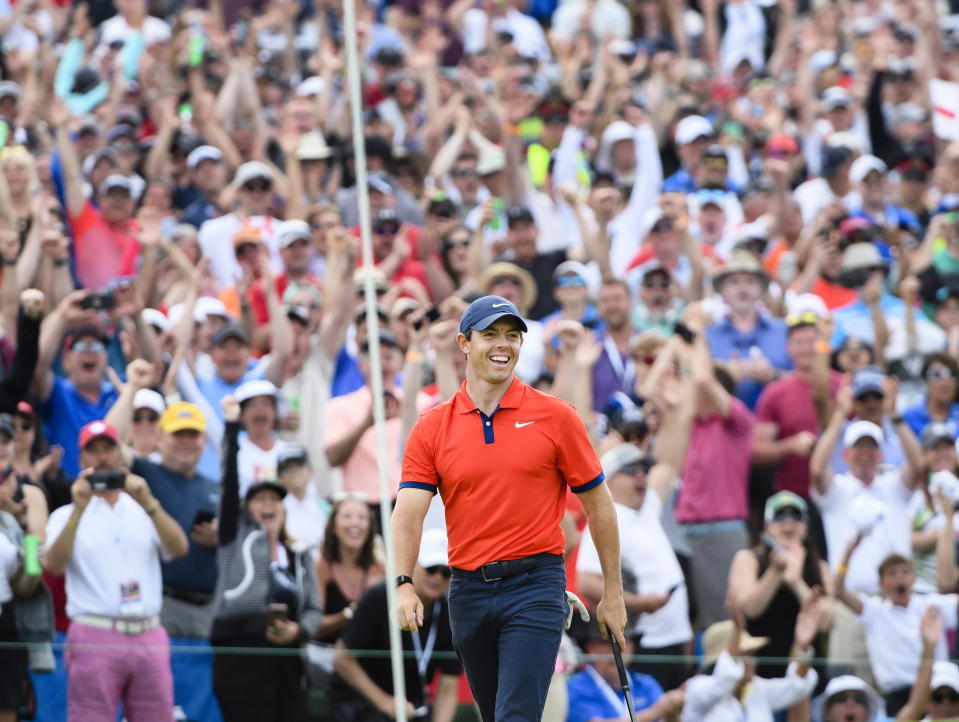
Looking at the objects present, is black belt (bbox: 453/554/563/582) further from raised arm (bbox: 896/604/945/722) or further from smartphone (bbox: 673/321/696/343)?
smartphone (bbox: 673/321/696/343)

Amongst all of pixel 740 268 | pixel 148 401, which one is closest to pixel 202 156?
pixel 148 401

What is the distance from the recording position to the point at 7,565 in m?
9.34

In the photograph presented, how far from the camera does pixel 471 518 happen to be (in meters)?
7.33

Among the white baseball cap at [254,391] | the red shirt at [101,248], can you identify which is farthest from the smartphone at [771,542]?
the red shirt at [101,248]

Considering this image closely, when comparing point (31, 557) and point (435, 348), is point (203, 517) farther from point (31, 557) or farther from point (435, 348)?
point (435, 348)

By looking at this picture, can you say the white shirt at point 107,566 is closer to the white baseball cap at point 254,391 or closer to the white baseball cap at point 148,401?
the white baseball cap at point 148,401

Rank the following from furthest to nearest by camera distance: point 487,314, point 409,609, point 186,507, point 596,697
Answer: point 186,507 → point 596,697 → point 487,314 → point 409,609

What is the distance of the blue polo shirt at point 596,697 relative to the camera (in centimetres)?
980

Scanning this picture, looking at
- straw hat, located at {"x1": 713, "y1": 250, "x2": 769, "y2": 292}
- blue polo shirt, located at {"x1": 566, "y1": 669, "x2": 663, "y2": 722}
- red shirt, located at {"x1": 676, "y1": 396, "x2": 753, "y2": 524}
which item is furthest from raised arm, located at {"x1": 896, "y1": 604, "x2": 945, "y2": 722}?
straw hat, located at {"x1": 713, "y1": 250, "x2": 769, "y2": 292}

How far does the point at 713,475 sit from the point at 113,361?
3.79 m

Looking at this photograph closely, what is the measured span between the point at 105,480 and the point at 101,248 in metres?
4.10

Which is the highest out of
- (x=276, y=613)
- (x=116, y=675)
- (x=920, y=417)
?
(x=920, y=417)

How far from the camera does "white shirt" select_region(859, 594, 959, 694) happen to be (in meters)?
10.7

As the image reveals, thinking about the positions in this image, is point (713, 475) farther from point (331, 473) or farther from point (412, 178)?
point (412, 178)
